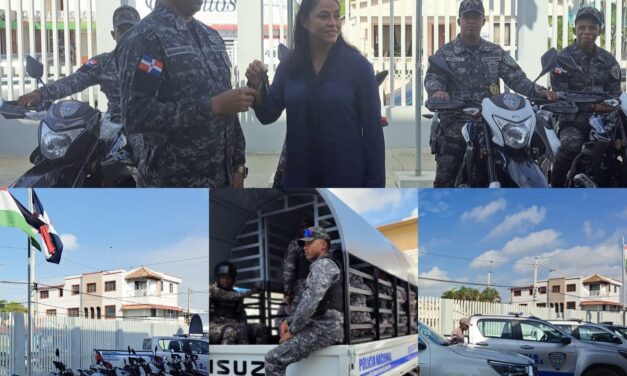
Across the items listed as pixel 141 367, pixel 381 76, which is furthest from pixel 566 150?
pixel 141 367

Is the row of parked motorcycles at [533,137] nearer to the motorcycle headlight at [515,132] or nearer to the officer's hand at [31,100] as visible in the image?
the motorcycle headlight at [515,132]

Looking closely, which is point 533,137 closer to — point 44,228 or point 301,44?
point 301,44

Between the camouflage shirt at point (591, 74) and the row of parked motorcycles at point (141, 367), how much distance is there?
2.63m

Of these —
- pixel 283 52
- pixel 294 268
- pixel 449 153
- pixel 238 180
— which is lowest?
pixel 294 268

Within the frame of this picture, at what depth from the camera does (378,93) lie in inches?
203

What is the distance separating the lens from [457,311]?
4785 millimetres

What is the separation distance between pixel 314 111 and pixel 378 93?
1.28 ft

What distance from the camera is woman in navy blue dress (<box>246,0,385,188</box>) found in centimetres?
505

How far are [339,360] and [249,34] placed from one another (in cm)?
197

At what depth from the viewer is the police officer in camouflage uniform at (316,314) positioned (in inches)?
181

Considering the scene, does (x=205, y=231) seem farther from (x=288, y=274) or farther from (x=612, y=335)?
(x=612, y=335)

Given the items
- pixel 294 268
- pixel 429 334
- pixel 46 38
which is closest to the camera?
pixel 294 268

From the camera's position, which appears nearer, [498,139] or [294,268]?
[294,268]

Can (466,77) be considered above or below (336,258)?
above
